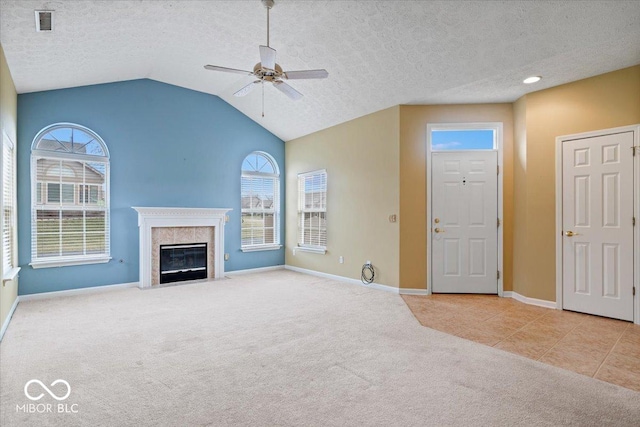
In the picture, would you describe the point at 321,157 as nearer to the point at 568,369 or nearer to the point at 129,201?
the point at 129,201

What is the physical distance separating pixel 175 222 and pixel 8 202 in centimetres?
226

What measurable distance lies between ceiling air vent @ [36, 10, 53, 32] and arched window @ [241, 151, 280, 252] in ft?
12.8

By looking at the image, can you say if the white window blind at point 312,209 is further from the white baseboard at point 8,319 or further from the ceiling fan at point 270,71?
the white baseboard at point 8,319

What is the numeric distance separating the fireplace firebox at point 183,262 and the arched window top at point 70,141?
1.87 m

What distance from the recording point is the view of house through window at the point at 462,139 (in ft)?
16.4

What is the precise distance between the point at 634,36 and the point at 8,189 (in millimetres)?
6922

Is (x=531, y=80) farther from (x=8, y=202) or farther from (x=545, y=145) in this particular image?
(x=8, y=202)

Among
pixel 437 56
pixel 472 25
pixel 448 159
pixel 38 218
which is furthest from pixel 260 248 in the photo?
→ pixel 472 25

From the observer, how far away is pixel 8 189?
3.98m

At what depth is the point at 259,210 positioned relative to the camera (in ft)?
23.3

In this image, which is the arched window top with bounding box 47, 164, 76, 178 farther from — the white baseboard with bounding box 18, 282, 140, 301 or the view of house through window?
the view of house through window

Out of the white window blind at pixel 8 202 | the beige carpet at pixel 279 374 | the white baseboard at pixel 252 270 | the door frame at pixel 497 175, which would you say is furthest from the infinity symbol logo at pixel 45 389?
the door frame at pixel 497 175

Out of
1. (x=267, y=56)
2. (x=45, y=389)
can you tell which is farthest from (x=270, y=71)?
(x=45, y=389)

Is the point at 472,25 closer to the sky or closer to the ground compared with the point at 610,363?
closer to the sky
